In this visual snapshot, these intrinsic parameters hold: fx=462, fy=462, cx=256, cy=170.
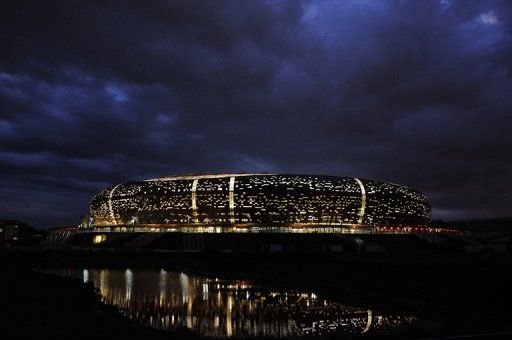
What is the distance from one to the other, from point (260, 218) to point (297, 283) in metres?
105

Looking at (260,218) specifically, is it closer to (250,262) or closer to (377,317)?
(250,262)

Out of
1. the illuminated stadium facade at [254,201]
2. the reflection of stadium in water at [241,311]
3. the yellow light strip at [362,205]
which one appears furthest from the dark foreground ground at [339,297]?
the yellow light strip at [362,205]

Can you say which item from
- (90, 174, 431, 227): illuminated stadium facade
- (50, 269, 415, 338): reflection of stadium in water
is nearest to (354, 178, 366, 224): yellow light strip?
(90, 174, 431, 227): illuminated stadium facade

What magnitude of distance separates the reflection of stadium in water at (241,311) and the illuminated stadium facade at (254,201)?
104 metres

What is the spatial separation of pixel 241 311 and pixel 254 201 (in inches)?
4492

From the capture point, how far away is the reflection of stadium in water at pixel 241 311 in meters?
16.9

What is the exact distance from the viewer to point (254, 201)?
441 ft

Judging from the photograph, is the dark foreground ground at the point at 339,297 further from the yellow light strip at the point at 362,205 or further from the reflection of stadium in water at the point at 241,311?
the yellow light strip at the point at 362,205

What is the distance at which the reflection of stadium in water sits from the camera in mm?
16891

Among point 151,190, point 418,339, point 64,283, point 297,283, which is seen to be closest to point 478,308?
point 418,339

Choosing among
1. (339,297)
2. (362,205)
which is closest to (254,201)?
(362,205)

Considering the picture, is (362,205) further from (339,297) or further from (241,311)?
(241,311)

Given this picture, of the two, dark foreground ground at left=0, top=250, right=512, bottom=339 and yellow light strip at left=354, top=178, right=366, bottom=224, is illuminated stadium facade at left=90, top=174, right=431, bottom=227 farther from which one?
dark foreground ground at left=0, top=250, right=512, bottom=339

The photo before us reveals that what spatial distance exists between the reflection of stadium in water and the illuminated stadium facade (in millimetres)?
103773
